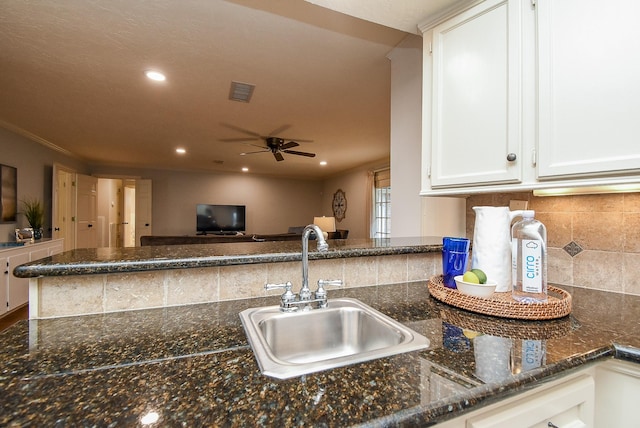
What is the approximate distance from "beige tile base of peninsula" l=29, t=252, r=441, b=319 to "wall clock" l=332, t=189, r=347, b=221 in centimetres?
603

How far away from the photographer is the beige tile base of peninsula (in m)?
0.92

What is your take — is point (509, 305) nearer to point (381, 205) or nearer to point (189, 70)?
point (189, 70)

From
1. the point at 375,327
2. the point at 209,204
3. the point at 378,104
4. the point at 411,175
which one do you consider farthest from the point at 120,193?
the point at 375,327

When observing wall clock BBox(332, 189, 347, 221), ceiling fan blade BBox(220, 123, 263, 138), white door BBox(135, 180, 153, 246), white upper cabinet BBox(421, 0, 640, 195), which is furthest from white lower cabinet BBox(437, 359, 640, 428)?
white door BBox(135, 180, 153, 246)

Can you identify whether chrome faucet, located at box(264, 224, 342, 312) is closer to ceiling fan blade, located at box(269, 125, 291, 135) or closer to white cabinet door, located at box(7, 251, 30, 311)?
ceiling fan blade, located at box(269, 125, 291, 135)

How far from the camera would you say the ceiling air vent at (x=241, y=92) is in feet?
8.87

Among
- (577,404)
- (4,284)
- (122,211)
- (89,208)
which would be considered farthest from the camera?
(122,211)

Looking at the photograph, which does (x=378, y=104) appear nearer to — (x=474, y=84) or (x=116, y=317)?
(x=474, y=84)

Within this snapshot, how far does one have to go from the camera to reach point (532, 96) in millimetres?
1070

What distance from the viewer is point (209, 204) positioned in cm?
743

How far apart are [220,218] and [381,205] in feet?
13.3

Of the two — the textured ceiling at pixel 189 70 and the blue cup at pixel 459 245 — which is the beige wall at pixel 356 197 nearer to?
the textured ceiling at pixel 189 70

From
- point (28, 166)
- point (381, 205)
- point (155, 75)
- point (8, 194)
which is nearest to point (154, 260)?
point (155, 75)

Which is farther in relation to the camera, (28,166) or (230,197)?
(230,197)
